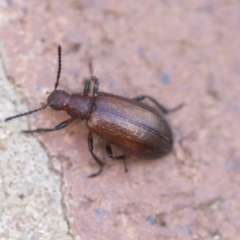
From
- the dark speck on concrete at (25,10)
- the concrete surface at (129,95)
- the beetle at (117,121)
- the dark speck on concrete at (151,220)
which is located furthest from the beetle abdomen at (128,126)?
the dark speck on concrete at (25,10)

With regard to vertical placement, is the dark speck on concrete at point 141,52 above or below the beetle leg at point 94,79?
above

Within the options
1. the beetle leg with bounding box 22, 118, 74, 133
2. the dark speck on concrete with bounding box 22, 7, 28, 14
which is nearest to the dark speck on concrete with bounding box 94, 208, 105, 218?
the beetle leg with bounding box 22, 118, 74, 133

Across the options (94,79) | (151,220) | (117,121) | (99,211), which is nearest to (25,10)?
(94,79)

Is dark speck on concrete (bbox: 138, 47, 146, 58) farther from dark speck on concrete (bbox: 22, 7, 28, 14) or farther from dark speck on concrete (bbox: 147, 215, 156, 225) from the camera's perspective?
dark speck on concrete (bbox: 147, 215, 156, 225)

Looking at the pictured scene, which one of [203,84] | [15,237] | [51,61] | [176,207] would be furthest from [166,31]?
[15,237]

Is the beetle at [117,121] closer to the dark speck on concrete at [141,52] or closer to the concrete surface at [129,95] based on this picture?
the concrete surface at [129,95]

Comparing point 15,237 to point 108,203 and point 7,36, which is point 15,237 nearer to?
point 108,203

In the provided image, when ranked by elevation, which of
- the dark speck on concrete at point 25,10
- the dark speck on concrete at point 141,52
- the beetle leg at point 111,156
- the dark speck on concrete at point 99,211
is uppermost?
the dark speck on concrete at point 25,10
